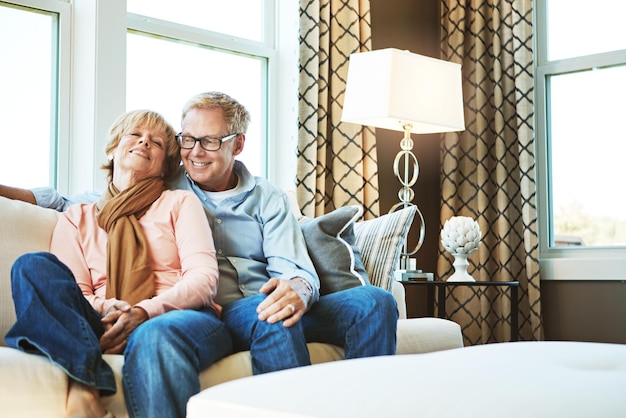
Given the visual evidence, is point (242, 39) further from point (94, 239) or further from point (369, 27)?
point (94, 239)

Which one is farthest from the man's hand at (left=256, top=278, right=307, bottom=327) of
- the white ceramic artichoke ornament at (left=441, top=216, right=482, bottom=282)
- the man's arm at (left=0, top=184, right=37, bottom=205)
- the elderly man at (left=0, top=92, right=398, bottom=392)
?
the white ceramic artichoke ornament at (left=441, top=216, right=482, bottom=282)

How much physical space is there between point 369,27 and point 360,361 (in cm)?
283

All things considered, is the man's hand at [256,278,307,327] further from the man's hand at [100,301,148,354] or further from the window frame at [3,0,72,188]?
the window frame at [3,0,72,188]

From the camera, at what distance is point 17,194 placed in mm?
2287

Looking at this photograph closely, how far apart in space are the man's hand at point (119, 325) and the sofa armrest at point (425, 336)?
0.85m

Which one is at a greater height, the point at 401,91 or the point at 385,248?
the point at 401,91

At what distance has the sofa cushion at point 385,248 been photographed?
2.63 meters

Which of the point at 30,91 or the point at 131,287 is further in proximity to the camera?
the point at 30,91

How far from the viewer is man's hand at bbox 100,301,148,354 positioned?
6.02 ft

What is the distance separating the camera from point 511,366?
134 centimetres

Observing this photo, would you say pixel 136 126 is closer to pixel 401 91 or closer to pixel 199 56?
pixel 401 91

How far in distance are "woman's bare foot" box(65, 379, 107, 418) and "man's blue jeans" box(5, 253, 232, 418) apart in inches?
0.7

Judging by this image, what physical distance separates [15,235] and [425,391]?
1316mm

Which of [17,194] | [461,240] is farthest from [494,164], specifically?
[17,194]
